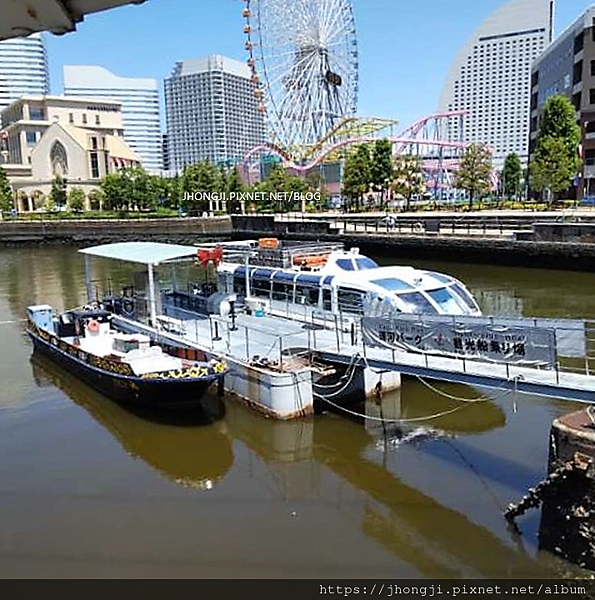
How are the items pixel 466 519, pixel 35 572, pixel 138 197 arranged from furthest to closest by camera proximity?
pixel 138 197
pixel 466 519
pixel 35 572

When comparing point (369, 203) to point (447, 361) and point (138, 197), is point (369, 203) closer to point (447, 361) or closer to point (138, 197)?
point (138, 197)

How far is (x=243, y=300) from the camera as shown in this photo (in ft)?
70.9

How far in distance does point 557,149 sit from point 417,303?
4956 centimetres

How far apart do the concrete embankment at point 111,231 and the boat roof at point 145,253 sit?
1933 inches

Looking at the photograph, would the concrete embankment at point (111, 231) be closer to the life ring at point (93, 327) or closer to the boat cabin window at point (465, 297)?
the life ring at point (93, 327)

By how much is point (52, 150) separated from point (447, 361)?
Answer: 134136mm

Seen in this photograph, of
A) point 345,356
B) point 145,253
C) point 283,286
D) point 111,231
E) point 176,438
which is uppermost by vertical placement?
point 145,253

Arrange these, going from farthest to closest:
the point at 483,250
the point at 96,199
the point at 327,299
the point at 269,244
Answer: the point at 96,199, the point at 483,250, the point at 269,244, the point at 327,299

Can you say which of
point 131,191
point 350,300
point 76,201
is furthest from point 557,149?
point 76,201

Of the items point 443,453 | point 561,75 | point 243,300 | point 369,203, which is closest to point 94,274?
point 243,300

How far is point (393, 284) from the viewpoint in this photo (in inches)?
706

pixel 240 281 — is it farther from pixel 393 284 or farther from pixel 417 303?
pixel 417 303

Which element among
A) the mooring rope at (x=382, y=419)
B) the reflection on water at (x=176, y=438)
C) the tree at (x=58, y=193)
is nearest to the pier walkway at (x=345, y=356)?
the mooring rope at (x=382, y=419)

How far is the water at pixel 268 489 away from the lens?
407 inches
